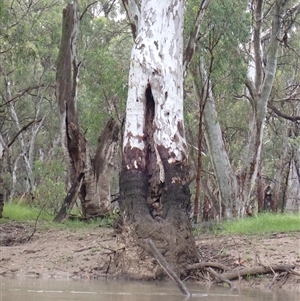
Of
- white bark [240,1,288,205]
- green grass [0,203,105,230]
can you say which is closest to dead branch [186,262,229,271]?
green grass [0,203,105,230]

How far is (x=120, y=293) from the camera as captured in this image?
19.7ft

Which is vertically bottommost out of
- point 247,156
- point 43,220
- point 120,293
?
point 120,293

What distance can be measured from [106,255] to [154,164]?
60.0 inches

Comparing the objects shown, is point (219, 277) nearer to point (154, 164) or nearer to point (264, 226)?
point (154, 164)

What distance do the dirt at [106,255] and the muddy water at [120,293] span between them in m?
0.77

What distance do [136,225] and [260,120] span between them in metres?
8.50

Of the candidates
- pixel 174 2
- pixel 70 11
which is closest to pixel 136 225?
pixel 174 2

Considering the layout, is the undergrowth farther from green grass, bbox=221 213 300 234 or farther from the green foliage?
green grass, bbox=221 213 300 234

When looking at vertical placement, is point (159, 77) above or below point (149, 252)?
above

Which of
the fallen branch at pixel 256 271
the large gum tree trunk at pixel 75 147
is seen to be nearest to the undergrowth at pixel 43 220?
the large gum tree trunk at pixel 75 147

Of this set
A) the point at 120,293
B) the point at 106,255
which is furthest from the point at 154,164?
the point at 120,293

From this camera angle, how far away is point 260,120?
15789 millimetres

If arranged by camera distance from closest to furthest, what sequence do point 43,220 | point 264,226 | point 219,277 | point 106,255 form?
point 219,277 < point 106,255 < point 264,226 < point 43,220

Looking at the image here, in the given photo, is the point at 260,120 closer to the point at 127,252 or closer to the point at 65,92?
the point at 65,92
